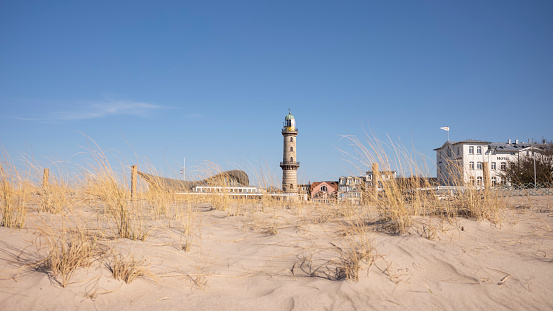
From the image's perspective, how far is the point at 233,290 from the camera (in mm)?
2055

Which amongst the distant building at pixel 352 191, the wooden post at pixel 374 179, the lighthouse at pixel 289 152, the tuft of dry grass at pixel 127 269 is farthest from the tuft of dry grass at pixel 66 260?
the lighthouse at pixel 289 152

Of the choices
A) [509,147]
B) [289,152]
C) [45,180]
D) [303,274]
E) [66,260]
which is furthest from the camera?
[509,147]

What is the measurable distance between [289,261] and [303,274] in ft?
0.90

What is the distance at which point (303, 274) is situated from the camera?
90.0 inches

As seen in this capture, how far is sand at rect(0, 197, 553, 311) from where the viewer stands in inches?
72.9

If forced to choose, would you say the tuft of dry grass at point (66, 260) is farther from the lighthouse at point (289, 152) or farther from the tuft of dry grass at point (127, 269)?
the lighthouse at point (289, 152)

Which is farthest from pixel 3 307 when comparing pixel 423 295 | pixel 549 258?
pixel 549 258

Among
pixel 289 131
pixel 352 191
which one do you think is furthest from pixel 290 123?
pixel 352 191

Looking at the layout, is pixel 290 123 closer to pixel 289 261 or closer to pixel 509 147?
pixel 509 147

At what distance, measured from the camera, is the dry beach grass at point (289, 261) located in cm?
188

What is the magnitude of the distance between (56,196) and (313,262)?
330cm

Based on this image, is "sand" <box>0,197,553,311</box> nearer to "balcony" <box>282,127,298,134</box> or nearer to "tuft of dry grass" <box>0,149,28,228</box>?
"tuft of dry grass" <box>0,149,28,228</box>

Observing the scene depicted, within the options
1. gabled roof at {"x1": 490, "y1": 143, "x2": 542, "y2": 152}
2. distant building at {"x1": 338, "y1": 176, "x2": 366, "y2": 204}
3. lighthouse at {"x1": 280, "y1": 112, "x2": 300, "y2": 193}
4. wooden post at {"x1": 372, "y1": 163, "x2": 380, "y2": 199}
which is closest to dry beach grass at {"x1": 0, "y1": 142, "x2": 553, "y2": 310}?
wooden post at {"x1": 372, "y1": 163, "x2": 380, "y2": 199}

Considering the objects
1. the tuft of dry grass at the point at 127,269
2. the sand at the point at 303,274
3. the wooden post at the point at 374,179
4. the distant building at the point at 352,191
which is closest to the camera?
the sand at the point at 303,274
